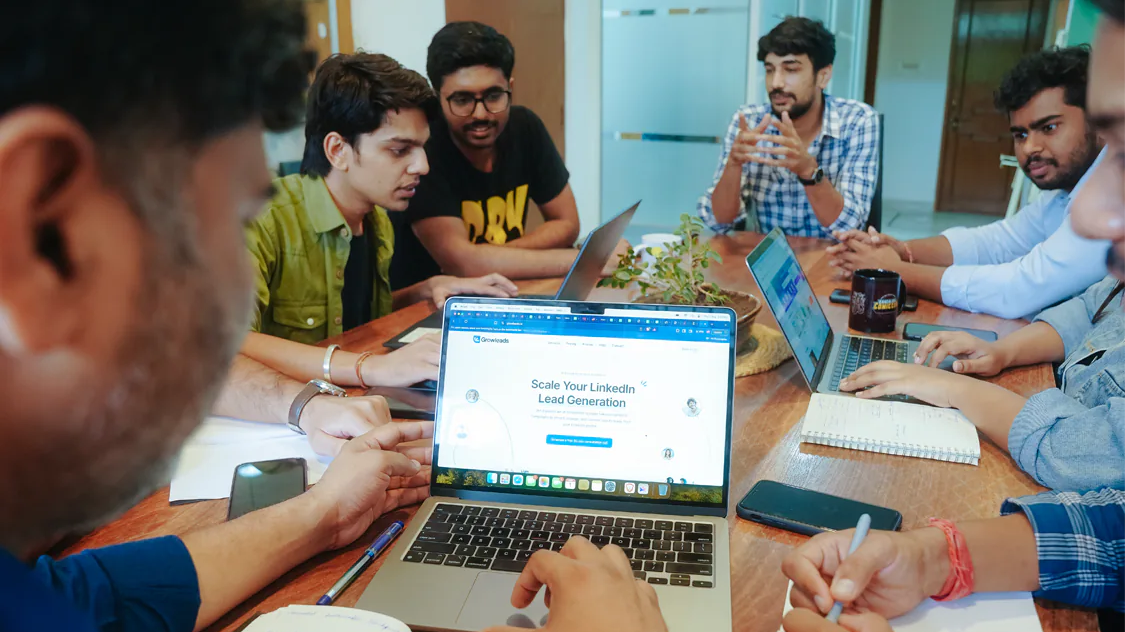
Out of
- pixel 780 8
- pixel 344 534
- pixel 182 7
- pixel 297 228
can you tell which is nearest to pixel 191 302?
pixel 182 7

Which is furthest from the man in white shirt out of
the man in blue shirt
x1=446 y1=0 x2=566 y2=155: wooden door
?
x1=446 y1=0 x2=566 y2=155: wooden door

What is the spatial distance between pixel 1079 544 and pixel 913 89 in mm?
7419

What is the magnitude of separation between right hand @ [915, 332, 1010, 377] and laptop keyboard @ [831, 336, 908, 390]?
0.06 m

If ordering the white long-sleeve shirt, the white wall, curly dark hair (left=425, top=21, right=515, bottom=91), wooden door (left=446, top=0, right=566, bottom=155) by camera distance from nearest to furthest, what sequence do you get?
the white long-sleeve shirt → curly dark hair (left=425, top=21, right=515, bottom=91) → wooden door (left=446, top=0, right=566, bottom=155) → the white wall

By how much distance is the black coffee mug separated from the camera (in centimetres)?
171

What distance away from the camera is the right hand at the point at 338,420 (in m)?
1.17

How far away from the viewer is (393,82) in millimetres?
1958

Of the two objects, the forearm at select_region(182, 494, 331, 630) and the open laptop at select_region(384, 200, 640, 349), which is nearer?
the forearm at select_region(182, 494, 331, 630)

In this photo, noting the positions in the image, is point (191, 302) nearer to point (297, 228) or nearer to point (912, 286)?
point (297, 228)

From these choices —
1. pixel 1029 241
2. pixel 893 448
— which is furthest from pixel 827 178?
pixel 893 448

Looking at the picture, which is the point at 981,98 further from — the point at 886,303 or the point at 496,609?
the point at 496,609

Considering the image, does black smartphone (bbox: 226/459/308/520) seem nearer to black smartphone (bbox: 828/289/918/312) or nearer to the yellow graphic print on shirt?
black smartphone (bbox: 828/289/918/312)

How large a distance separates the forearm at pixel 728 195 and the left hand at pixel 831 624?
2188 mm

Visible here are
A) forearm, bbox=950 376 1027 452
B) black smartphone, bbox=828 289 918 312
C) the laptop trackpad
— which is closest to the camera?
the laptop trackpad
